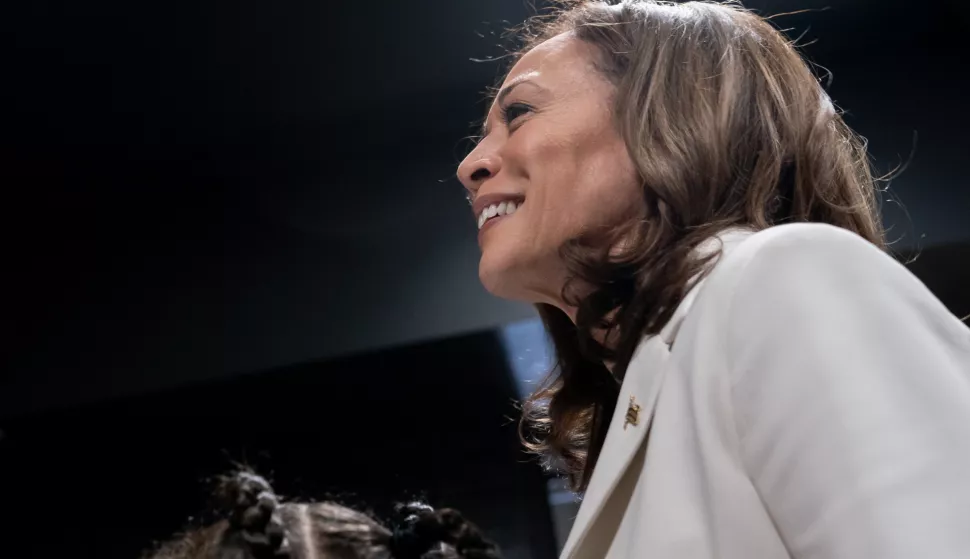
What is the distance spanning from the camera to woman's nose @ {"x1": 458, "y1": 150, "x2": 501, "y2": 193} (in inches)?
40.7

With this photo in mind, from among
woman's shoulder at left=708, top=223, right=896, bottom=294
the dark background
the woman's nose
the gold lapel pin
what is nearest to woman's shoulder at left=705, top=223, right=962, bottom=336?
woman's shoulder at left=708, top=223, right=896, bottom=294

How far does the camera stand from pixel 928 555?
51cm

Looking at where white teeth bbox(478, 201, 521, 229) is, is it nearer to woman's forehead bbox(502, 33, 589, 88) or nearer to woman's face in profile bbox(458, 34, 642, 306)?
woman's face in profile bbox(458, 34, 642, 306)

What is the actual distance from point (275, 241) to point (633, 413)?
5.40ft

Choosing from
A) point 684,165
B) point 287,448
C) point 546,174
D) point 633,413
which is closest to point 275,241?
point 287,448

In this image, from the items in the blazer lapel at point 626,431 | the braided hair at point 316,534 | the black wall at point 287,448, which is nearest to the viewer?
the blazer lapel at point 626,431

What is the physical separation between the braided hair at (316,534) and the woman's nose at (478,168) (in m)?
0.67

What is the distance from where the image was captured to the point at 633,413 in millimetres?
743

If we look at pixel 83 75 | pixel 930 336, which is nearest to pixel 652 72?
pixel 930 336

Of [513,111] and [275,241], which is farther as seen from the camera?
[275,241]

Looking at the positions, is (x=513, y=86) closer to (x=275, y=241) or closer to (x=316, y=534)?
(x=316, y=534)

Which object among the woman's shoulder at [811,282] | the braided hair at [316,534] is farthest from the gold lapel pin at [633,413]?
the braided hair at [316,534]

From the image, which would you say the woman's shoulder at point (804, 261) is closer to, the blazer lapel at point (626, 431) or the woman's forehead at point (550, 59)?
the blazer lapel at point (626, 431)

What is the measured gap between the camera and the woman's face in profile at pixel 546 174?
93 cm
